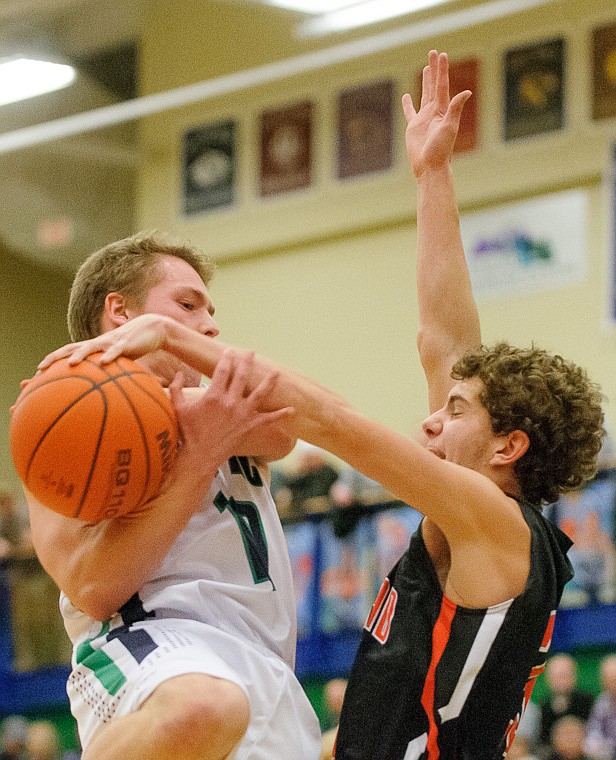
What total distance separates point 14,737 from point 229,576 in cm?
1006

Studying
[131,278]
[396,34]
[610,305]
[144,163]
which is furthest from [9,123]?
[131,278]

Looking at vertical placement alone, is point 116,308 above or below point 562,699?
above

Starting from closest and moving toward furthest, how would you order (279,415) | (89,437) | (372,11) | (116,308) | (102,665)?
(89,437)
(279,415)
(102,665)
(116,308)
(372,11)

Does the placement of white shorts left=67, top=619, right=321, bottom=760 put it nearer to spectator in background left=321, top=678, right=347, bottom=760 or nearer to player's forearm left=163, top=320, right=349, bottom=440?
player's forearm left=163, top=320, right=349, bottom=440

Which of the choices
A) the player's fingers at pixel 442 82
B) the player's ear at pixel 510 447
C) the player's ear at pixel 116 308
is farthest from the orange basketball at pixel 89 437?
the player's fingers at pixel 442 82

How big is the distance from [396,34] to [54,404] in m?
11.4

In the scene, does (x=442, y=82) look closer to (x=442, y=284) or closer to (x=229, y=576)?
(x=442, y=284)

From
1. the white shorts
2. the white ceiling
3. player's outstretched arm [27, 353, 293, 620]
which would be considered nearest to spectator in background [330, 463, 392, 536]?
the white ceiling

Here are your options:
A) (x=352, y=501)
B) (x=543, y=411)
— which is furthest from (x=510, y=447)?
(x=352, y=501)

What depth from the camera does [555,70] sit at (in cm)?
1319

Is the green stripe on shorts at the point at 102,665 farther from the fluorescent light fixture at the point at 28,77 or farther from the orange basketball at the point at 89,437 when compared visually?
the fluorescent light fixture at the point at 28,77

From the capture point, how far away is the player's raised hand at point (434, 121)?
4574mm

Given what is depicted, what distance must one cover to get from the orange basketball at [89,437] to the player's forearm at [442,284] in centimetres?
124

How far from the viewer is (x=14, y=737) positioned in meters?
13.2
